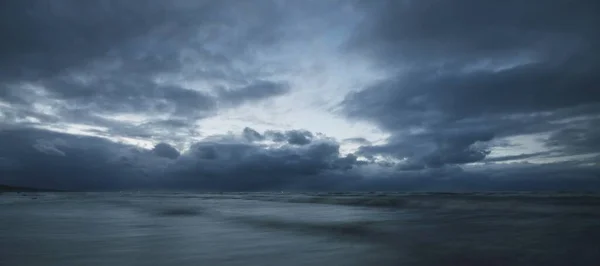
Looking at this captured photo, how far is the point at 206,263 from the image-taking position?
19.2 ft

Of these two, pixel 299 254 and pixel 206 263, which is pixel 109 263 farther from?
pixel 299 254


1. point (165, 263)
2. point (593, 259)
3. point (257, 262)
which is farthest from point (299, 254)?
point (593, 259)

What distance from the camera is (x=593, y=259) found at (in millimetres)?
5871

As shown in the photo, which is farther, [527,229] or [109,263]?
[527,229]

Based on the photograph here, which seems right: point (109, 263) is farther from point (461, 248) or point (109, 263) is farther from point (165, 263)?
point (461, 248)

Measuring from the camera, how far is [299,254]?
6590mm

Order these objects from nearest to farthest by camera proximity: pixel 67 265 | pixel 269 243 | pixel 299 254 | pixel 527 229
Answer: pixel 67 265
pixel 299 254
pixel 269 243
pixel 527 229

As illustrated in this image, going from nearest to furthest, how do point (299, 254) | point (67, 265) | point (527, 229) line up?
point (67, 265) → point (299, 254) → point (527, 229)

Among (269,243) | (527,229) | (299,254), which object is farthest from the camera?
(527,229)

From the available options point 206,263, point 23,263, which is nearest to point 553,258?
point 206,263

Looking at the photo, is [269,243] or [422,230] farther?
[422,230]

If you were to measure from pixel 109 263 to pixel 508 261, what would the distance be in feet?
21.3

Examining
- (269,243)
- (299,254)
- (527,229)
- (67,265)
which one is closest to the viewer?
(67,265)

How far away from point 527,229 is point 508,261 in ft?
16.4
